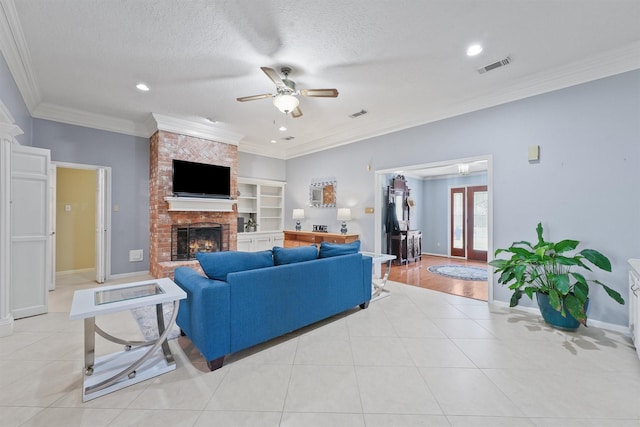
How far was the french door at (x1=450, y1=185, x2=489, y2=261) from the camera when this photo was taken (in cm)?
713

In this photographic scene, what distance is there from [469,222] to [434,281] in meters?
3.36

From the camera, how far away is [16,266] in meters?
3.07

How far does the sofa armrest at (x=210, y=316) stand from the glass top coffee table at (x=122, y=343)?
14 centimetres

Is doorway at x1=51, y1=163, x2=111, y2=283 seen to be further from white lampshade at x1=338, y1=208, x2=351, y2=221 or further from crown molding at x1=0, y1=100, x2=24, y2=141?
white lampshade at x1=338, y1=208, x2=351, y2=221

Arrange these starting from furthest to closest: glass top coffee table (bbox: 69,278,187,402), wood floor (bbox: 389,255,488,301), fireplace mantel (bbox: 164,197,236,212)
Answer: fireplace mantel (bbox: 164,197,236,212)
wood floor (bbox: 389,255,488,301)
glass top coffee table (bbox: 69,278,187,402)

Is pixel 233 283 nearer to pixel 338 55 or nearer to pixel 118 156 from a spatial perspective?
pixel 338 55

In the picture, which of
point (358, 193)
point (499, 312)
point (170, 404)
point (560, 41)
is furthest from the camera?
point (358, 193)

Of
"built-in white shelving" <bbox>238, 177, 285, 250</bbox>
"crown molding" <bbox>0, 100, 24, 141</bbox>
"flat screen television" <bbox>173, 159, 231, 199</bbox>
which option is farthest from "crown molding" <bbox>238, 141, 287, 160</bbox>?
"crown molding" <bbox>0, 100, 24, 141</bbox>

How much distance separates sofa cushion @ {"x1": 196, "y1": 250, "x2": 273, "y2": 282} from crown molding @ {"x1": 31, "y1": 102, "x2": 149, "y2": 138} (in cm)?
400

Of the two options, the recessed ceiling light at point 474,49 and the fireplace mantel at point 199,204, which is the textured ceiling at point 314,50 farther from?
the fireplace mantel at point 199,204

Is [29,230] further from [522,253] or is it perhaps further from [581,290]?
[581,290]

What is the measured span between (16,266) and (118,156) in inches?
95.5

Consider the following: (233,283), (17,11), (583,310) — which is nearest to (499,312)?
(583,310)

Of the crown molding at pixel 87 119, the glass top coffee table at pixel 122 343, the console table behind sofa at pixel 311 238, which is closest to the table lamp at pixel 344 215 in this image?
the console table behind sofa at pixel 311 238
